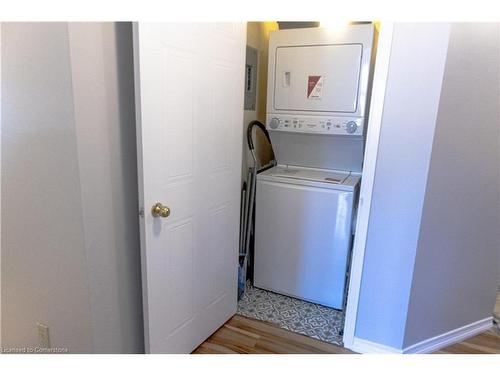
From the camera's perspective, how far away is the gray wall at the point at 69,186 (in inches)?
43.2

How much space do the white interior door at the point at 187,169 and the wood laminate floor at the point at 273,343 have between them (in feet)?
0.27

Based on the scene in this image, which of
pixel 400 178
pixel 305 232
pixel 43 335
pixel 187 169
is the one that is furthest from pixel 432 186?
pixel 43 335

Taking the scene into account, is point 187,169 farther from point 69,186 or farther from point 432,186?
point 432,186

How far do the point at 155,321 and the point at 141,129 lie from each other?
2.75 ft

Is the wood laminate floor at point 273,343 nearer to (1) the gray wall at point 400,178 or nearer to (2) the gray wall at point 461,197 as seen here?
(2) the gray wall at point 461,197

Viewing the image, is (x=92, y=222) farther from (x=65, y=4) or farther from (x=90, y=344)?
(x=65, y=4)

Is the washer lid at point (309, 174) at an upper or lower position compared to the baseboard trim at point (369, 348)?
upper

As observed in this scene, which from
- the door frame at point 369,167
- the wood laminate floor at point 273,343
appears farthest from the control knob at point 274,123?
the wood laminate floor at point 273,343

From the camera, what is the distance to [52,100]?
3.60ft

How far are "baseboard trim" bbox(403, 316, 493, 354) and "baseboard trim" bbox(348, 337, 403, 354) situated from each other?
68mm

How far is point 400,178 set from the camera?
154cm

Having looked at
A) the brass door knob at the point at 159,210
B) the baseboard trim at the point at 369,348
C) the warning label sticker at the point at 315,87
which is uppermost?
the warning label sticker at the point at 315,87

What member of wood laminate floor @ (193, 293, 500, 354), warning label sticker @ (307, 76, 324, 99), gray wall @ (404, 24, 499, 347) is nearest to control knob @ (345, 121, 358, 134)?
warning label sticker @ (307, 76, 324, 99)
